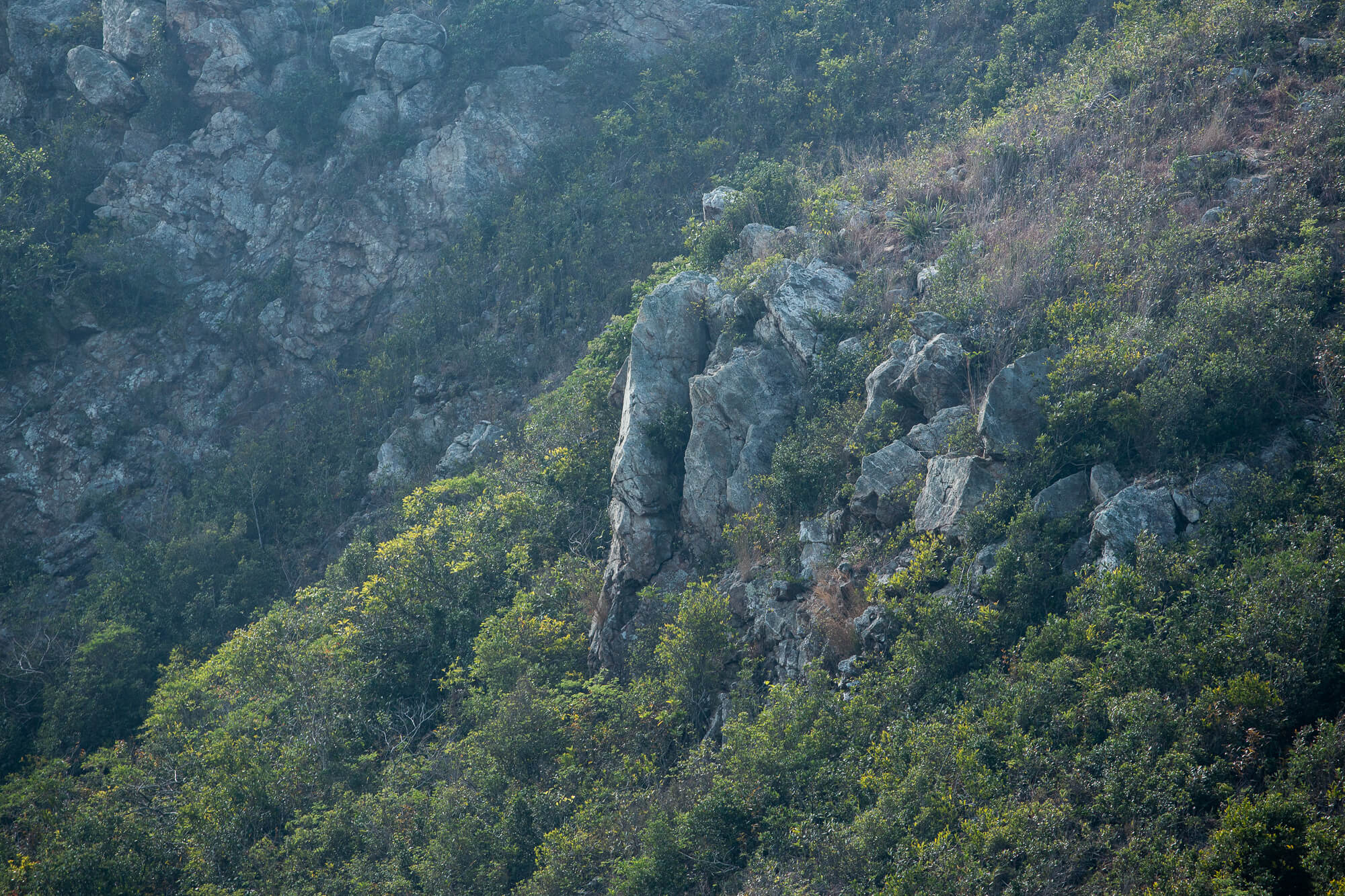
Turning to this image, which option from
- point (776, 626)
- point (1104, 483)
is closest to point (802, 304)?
point (776, 626)

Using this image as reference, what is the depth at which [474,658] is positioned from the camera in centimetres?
1443

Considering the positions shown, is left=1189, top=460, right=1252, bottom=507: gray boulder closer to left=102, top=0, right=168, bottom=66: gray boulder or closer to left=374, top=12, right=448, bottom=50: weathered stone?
left=374, top=12, right=448, bottom=50: weathered stone

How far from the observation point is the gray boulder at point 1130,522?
29.6 ft

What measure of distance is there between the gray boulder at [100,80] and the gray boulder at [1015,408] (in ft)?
88.4

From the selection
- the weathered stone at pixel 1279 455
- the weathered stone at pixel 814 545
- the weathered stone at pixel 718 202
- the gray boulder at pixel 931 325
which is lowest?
the weathered stone at pixel 814 545

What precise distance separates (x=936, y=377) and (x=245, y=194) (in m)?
22.6

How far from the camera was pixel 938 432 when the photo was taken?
1133 centimetres

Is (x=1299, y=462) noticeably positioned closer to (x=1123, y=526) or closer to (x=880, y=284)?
(x=1123, y=526)

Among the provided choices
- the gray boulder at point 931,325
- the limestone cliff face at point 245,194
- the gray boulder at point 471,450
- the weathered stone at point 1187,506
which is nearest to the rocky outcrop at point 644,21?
the limestone cliff face at point 245,194

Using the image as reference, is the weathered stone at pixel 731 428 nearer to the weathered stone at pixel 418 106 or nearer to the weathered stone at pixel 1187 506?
the weathered stone at pixel 1187 506

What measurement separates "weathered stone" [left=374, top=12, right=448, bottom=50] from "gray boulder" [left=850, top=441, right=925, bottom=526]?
22.4 m

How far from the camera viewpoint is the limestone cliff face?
22656mm

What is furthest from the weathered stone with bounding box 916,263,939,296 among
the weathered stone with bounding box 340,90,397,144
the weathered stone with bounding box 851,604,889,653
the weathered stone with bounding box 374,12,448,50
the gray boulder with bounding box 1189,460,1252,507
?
the weathered stone with bounding box 374,12,448,50

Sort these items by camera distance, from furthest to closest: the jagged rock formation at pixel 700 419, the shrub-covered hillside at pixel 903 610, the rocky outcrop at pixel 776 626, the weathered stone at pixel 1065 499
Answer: the jagged rock formation at pixel 700 419 < the rocky outcrop at pixel 776 626 < the weathered stone at pixel 1065 499 < the shrub-covered hillside at pixel 903 610
